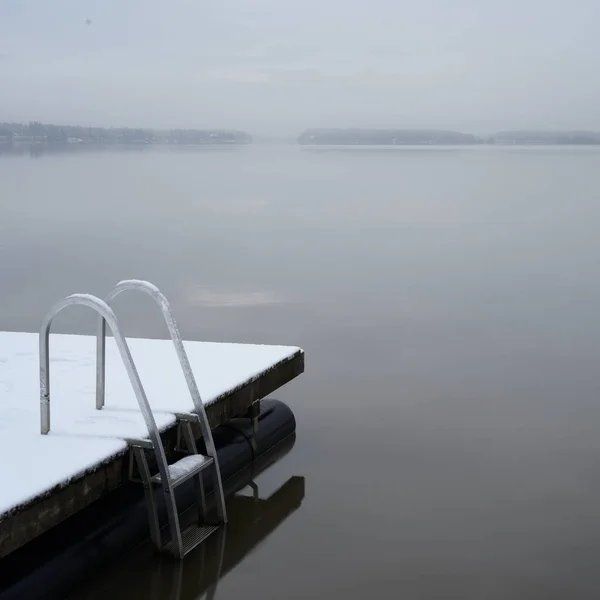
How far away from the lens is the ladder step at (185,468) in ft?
12.3

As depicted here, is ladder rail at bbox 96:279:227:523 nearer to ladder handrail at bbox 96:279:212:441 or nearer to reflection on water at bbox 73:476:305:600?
ladder handrail at bbox 96:279:212:441

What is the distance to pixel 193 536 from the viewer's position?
4078mm

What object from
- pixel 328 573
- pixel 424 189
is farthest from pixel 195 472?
pixel 424 189

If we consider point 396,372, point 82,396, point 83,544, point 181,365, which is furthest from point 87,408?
point 396,372

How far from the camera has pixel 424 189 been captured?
29.6 m

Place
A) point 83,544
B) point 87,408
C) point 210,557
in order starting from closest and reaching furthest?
point 83,544, point 210,557, point 87,408

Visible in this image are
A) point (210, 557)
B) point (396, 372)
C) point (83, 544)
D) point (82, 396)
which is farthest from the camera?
point (396, 372)

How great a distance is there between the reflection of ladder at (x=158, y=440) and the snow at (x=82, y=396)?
89mm

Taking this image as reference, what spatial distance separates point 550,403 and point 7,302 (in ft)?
19.7

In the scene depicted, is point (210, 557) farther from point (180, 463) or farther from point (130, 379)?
point (130, 379)

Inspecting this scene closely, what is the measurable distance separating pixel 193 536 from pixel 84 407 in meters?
0.70

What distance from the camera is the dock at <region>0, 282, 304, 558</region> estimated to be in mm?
3266

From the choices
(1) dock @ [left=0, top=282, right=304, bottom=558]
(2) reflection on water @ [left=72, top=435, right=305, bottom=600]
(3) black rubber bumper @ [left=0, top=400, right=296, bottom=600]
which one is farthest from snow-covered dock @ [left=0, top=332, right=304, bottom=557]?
(2) reflection on water @ [left=72, top=435, right=305, bottom=600]

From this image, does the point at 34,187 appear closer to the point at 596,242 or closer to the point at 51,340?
the point at 596,242
